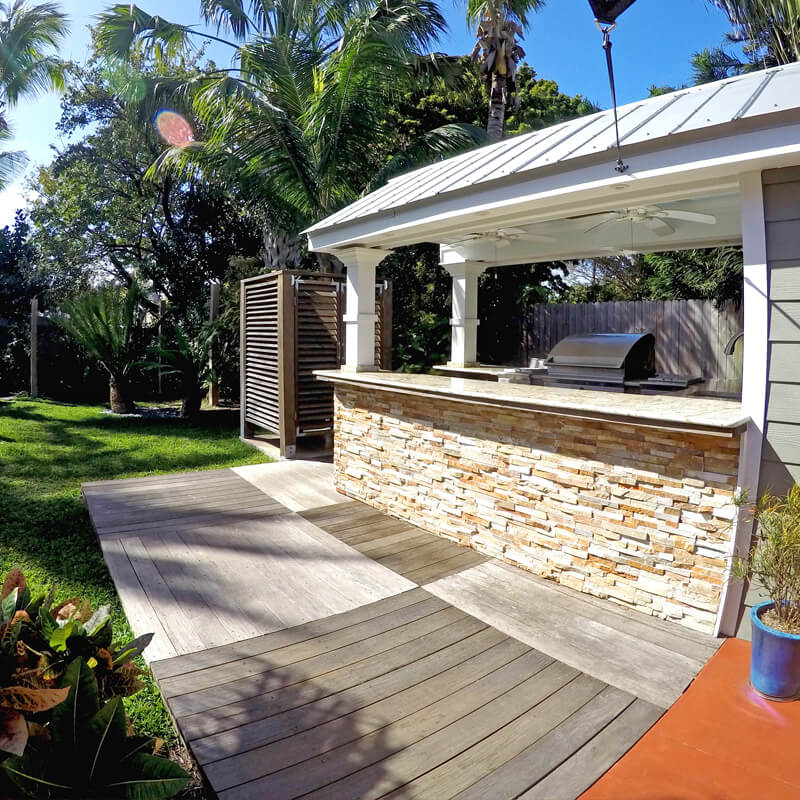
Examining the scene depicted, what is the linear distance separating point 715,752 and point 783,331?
1.85 m

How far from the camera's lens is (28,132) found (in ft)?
52.3

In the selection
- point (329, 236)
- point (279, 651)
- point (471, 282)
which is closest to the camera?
point (279, 651)

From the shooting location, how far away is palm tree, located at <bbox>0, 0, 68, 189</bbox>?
548 inches

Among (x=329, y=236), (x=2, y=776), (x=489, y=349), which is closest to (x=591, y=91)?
(x=489, y=349)

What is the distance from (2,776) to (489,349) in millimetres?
10816

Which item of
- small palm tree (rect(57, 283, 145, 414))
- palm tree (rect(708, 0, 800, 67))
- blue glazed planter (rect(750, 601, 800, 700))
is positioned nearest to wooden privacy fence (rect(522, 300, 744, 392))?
palm tree (rect(708, 0, 800, 67))

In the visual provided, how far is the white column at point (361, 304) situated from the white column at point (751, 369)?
129 inches

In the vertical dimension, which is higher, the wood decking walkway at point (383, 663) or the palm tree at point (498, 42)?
the palm tree at point (498, 42)

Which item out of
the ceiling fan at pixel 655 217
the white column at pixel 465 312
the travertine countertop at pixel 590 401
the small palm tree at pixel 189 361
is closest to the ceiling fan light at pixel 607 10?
the ceiling fan at pixel 655 217

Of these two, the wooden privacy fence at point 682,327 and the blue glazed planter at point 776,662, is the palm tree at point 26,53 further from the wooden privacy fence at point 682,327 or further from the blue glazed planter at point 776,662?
the blue glazed planter at point 776,662

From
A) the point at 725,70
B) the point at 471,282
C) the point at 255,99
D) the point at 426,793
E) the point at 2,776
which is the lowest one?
the point at 426,793

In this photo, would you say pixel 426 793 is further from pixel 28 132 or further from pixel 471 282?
pixel 28 132

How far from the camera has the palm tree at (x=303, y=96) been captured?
29.0 ft

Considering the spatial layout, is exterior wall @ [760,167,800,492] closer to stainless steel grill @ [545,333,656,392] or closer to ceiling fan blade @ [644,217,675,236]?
stainless steel grill @ [545,333,656,392]
